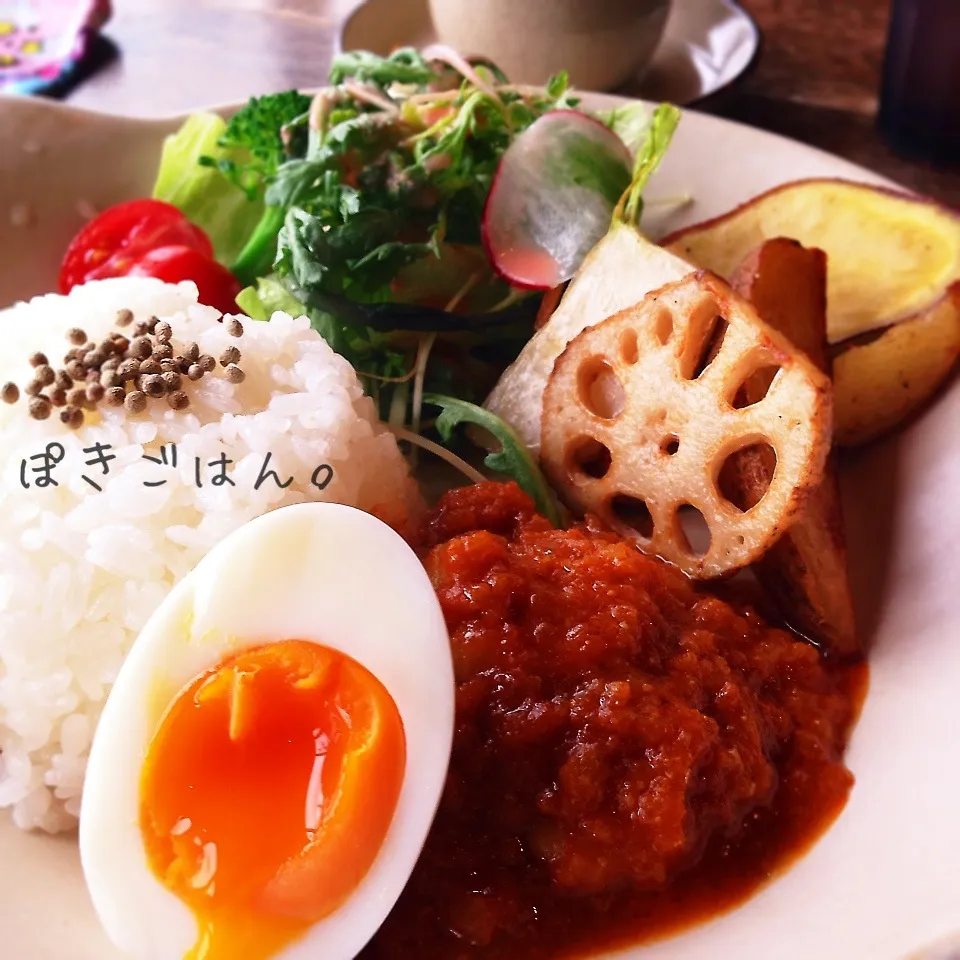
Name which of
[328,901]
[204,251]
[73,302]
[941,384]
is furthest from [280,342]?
[941,384]

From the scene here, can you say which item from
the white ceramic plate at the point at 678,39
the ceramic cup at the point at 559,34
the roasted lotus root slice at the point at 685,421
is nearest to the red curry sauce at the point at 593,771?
the roasted lotus root slice at the point at 685,421

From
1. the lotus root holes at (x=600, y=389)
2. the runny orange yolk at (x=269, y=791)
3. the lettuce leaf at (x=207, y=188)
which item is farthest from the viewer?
the lettuce leaf at (x=207, y=188)

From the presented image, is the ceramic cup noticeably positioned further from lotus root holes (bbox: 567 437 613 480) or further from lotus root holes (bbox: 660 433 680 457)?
lotus root holes (bbox: 660 433 680 457)

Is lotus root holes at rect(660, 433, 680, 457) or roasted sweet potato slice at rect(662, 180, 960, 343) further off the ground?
roasted sweet potato slice at rect(662, 180, 960, 343)

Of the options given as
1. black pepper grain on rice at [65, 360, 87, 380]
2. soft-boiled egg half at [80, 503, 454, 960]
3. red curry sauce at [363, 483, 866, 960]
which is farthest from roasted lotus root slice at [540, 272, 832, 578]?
black pepper grain on rice at [65, 360, 87, 380]

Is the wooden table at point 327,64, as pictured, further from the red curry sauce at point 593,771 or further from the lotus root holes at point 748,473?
the red curry sauce at point 593,771

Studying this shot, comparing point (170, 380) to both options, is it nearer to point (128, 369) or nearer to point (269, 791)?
point (128, 369)
